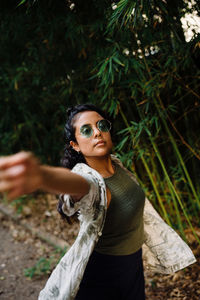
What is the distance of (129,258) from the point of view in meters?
1.29

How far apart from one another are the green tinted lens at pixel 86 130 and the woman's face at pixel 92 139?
1 cm

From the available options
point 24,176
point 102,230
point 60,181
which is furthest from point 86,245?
point 24,176

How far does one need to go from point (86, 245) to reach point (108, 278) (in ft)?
0.99

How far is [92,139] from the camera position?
3.93 ft

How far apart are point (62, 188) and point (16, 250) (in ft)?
10.0

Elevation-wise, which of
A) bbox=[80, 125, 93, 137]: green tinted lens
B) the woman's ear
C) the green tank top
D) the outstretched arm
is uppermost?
bbox=[80, 125, 93, 137]: green tinted lens

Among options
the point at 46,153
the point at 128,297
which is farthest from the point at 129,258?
the point at 46,153

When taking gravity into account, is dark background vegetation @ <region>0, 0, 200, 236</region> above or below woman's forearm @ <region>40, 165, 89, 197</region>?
above

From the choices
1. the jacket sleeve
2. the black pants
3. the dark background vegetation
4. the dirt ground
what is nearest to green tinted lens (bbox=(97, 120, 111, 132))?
the jacket sleeve

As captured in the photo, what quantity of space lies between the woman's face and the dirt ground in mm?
1664

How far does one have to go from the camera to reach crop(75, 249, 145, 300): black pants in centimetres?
123

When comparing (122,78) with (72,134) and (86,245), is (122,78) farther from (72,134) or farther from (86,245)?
(86,245)

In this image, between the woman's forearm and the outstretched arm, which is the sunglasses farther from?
the outstretched arm

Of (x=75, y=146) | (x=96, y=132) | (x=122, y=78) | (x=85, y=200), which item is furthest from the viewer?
(x=122, y=78)
